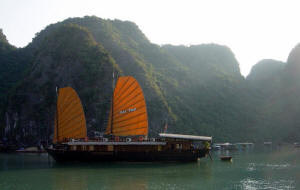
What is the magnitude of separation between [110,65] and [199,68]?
3875 cm

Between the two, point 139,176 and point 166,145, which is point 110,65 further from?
point 139,176

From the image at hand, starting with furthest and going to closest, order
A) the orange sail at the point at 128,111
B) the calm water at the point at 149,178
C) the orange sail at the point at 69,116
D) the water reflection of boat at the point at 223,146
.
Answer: the water reflection of boat at the point at 223,146, the orange sail at the point at 69,116, the orange sail at the point at 128,111, the calm water at the point at 149,178

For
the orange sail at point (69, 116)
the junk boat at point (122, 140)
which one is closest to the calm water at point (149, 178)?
the junk boat at point (122, 140)

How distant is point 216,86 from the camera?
80375 mm

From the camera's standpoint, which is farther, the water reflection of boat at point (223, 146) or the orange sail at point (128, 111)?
the water reflection of boat at point (223, 146)

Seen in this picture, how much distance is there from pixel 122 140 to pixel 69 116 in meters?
5.22

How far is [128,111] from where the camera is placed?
28.0 m

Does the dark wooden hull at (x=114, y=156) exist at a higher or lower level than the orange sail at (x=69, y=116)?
lower

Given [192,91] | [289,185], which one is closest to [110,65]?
[192,91]

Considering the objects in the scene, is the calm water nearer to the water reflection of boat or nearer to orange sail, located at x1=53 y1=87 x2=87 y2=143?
orange sail, located at x1=53 y1=87 x2=87 y2=143

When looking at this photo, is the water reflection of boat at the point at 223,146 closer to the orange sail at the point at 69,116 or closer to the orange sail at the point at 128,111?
the orange sail at the point at 128,111

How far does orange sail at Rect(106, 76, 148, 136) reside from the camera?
2806 cm

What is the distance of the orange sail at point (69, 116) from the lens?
28797 millimetres

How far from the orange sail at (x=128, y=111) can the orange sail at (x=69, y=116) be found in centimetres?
277
